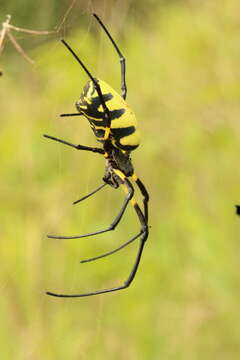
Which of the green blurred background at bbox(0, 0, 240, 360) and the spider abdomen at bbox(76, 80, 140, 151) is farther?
the green blurred background at bbox(0, 0, 240, 360)

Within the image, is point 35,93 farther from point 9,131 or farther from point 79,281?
point 79,281

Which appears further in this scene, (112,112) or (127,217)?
(127,217)

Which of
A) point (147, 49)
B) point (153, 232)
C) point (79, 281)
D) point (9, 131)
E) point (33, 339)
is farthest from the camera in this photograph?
point (147, 49)

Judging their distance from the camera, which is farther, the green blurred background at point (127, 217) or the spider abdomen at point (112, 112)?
the green blurred background at point (127, 217)

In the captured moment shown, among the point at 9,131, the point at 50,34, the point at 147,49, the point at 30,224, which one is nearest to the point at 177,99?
the point at 147,49
